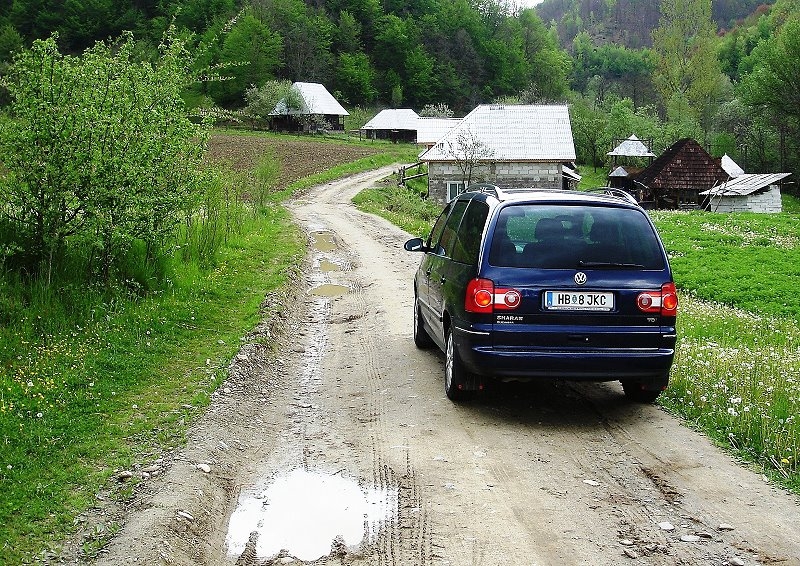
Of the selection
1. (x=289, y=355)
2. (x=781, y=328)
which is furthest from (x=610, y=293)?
(x=781, y=328)

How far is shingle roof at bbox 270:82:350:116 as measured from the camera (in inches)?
3713

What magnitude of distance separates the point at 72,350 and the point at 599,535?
19.1ft

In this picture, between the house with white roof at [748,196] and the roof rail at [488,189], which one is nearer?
the roof rail at [488,189]

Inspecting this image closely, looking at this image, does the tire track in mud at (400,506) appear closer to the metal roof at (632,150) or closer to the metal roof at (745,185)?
the metal roof at (745,185)

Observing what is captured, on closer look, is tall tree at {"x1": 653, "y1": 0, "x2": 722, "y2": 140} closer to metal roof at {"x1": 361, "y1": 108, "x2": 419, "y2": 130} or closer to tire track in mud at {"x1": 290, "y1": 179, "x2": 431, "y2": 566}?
metal roof at {"x1": 361, "y1": 108, "x2": 419, "y2": 130}

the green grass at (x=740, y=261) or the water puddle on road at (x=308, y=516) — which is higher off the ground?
the water puddle on road at (x=308, y=516)

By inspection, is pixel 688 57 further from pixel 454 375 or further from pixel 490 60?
pixel 454 375

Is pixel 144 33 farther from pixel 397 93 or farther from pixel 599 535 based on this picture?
pixel 599 535

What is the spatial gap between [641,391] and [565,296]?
1489mm

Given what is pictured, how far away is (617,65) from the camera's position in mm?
178500

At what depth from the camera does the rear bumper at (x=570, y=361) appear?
6629 mm

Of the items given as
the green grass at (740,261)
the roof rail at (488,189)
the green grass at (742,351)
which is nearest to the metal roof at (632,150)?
the green grass at (740,261)

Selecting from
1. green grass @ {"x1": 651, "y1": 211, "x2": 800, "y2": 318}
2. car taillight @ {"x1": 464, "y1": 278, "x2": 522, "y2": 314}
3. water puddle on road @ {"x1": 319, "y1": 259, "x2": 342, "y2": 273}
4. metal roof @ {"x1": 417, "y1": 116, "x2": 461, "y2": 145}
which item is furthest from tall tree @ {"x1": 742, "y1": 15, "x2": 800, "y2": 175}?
car taillight @ {"x1": 464, "y1": 278, "x2": 522, "y2": 314}

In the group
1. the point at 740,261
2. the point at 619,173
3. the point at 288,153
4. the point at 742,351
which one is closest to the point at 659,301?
the point at 742,351
